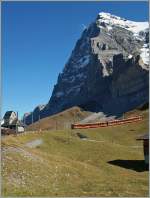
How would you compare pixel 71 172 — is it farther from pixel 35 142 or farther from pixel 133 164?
pixel 35 142

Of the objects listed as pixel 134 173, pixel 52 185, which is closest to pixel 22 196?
pixel 52 185

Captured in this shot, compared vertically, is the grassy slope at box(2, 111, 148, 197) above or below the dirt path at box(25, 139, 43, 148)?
below

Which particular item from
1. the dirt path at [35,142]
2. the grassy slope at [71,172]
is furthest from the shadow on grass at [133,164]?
the dirt path at [35,142]

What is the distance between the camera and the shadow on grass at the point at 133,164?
193 feet

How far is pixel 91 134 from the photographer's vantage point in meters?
112

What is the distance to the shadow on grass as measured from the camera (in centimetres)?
5888

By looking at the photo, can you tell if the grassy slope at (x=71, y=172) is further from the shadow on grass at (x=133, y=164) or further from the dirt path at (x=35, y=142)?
the dirt path at (x=35, y=142)

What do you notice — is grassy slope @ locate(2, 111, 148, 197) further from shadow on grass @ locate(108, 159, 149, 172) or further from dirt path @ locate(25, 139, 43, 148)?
dirt path @ locate(25, 139, 43, 148)

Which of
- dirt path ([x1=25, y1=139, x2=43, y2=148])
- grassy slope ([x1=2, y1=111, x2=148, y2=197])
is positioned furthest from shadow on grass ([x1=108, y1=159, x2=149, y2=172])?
dirt path ([x1=25, y1=139, x2=43, y2=148])

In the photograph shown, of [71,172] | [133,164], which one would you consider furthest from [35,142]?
[71,172]

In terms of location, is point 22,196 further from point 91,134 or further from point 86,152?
point 91,134

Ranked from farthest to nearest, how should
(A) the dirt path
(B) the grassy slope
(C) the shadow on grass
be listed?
(A) the dirt path
(C) the shadow on grass
(B) the grassy slope

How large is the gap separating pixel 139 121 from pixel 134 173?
98.1 m

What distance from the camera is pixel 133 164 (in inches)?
2489
